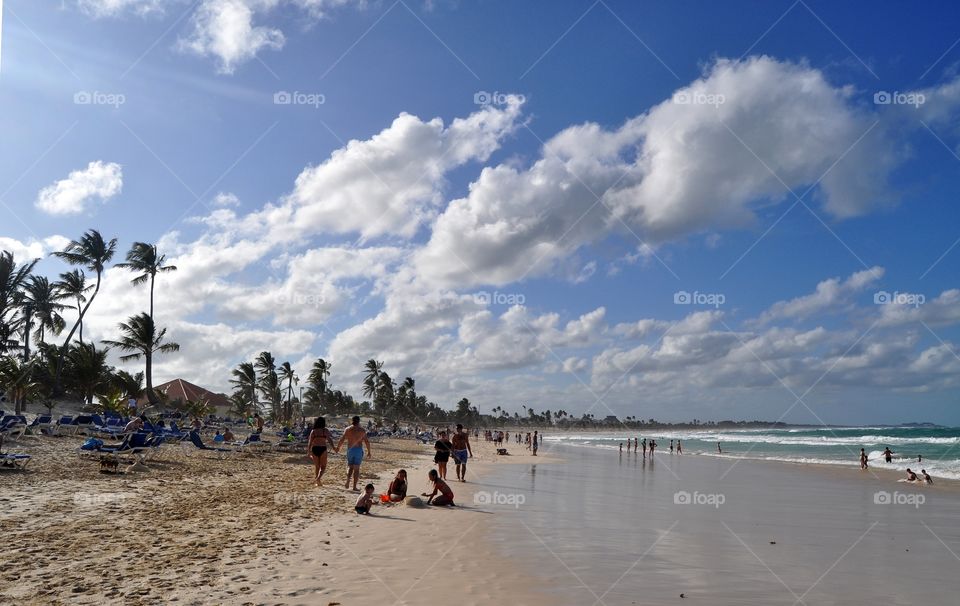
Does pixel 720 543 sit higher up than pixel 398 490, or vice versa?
pixel 398 490

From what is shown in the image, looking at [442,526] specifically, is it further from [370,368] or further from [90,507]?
[370,368]

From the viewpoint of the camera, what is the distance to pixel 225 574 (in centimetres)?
582

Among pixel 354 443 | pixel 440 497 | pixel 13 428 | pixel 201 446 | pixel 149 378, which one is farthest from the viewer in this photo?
pixel 149 378

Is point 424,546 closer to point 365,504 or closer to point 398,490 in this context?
point 365,504

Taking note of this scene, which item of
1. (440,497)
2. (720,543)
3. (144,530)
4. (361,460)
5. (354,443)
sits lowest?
(720,543)

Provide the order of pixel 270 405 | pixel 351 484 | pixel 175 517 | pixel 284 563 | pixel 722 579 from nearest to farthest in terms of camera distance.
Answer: pixel 284 563 → pixel 722 579 → pixel 175 517 → pixel 351 484 → pixel 270 405

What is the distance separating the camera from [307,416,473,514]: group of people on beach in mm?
11289

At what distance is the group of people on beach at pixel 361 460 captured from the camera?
11.3 meters

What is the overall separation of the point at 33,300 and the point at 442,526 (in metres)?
41.9

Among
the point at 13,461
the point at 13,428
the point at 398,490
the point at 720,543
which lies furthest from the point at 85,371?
the point at 720,543

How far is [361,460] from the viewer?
13055 mm

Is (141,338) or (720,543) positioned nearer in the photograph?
(720,543)

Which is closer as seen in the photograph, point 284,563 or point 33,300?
point 284,563

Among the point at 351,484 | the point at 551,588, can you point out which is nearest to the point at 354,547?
the point at 551,588
